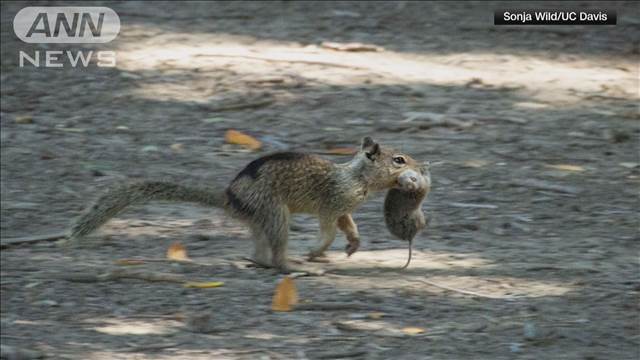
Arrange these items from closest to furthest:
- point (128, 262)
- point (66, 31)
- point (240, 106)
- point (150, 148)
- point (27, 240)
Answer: point (128, 262)
point (27, 240)
point (150, 148)
point (240, 106)
point (66, 31)

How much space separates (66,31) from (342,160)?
3720 millimetres

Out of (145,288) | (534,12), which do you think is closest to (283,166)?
(145,288)

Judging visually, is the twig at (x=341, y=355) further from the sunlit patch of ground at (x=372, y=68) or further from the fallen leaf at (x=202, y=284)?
the sunlit patch of ground at (x=372, y=68)

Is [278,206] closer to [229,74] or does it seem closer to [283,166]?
[283,166]

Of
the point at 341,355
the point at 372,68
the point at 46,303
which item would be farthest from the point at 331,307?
the point at 372,68

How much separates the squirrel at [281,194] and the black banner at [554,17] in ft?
16.8

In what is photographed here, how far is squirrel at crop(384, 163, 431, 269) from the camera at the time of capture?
6.65 meters

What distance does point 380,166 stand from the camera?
667cm

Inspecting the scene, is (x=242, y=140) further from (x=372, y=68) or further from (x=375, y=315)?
(x=375, y=315)

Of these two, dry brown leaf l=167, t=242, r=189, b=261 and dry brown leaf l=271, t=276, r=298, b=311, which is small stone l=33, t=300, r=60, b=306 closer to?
dry brown leaf l=167, t=242, r=189, b=261

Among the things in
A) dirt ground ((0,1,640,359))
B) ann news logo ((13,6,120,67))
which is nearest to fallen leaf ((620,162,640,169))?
dirt ground ((0,1,640,359))

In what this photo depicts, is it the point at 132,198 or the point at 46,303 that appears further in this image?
the point at 132,198

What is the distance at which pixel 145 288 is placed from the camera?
627 cm

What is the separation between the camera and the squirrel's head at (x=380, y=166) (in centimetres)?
666
